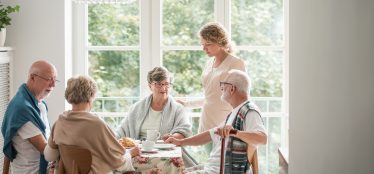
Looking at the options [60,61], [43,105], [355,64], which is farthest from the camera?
[60,61]

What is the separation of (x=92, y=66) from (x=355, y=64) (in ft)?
8.85

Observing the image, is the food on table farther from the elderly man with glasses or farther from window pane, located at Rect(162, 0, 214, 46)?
window pane, located at Rect(162, 0, 214, 46)

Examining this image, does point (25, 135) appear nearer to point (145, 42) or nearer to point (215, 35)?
point (215, 35)

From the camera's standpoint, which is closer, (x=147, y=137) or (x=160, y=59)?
(x=147, y=137)

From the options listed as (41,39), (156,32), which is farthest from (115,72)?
(41,39)

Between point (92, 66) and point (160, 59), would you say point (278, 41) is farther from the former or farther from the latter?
point (92, 66)

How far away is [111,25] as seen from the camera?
569 centimetres

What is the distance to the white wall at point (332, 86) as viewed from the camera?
360 cm

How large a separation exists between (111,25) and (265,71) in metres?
1.38

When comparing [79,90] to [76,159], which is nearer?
[76,159]

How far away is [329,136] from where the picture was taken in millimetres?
3744

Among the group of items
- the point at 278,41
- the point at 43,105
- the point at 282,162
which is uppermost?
the point at 278,41

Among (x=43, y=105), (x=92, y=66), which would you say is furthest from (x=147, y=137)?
(x=92, y=66)

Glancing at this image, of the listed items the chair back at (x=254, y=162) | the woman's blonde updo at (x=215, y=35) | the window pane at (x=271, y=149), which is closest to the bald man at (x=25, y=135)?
the chair back at (x=254, y=162)
